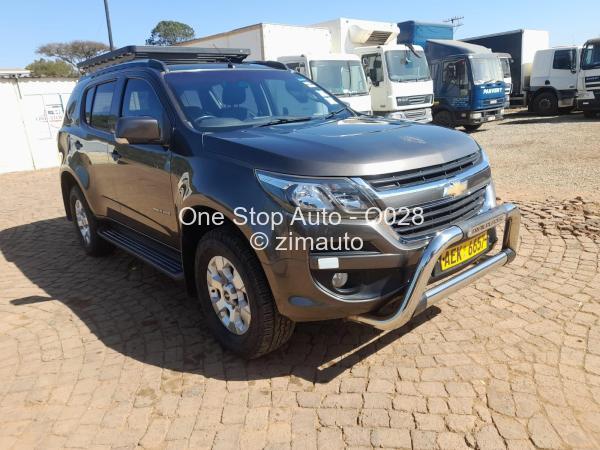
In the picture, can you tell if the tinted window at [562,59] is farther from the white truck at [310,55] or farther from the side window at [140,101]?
the side window at [140,101]

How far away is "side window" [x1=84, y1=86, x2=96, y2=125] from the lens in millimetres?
5098

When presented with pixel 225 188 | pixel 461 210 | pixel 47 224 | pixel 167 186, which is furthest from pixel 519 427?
pixel 47 224

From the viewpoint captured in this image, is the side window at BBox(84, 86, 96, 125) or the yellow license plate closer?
the yellow license plate

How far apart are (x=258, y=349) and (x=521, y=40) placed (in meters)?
21.3

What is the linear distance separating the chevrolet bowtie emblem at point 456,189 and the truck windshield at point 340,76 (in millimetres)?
9190

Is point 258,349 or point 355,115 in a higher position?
point 355,115

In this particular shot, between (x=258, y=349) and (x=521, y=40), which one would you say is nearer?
(x=258, y=349)

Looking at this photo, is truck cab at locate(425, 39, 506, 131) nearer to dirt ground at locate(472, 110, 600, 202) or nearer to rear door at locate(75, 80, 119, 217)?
dirt ground at locate(472, 110, 600, 202)

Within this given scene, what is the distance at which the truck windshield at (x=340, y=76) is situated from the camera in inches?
Answer: 469

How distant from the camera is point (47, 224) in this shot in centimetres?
736

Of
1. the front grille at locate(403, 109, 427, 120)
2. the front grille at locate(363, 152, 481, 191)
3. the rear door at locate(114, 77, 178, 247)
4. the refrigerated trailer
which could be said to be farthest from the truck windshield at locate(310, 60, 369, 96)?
the refrigerated trailer

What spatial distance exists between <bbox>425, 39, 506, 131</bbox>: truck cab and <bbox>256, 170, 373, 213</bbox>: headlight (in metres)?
14.1

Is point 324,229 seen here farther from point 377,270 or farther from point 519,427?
point 519,427

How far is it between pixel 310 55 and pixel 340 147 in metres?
9.79
